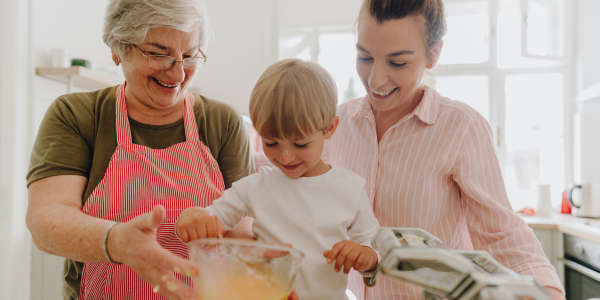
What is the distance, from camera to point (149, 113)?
1.26m

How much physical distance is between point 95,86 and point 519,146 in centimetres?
367

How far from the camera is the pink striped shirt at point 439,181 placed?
1104mm

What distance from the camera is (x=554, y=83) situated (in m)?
3.78

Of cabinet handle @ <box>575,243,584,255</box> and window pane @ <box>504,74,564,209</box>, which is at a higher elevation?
window pane @ <box>504,74,564,209</box>

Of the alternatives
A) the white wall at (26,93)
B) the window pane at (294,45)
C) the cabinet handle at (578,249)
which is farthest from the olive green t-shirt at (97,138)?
the window pane at (294,45)

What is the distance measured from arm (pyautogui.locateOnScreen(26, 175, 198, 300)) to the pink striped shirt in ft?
2.28

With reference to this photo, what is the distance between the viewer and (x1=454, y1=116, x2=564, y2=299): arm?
1.01 m

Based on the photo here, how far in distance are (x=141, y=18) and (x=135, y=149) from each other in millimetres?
368

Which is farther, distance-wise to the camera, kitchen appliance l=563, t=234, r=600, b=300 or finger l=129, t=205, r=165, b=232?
kitchen appliance l=563, t=234, r=600, b=300

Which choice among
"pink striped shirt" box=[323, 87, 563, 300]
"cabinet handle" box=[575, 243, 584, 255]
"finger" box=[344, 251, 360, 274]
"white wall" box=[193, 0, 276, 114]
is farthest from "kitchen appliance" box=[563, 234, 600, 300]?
"white wall" box=[193, 0, 276, 114]

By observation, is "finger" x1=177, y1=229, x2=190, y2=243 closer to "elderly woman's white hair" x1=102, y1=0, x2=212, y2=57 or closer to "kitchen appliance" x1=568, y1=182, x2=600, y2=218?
"elderly woman's white hair" x1=102, y1=0, x2=212, y2=57

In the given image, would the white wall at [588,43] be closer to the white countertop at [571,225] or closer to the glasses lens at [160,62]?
the white countertop at [571,225]

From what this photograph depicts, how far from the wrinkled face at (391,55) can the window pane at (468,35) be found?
302 cm

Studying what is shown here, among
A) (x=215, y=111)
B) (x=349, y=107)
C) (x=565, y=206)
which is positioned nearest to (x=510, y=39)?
(x=565, y=206)
